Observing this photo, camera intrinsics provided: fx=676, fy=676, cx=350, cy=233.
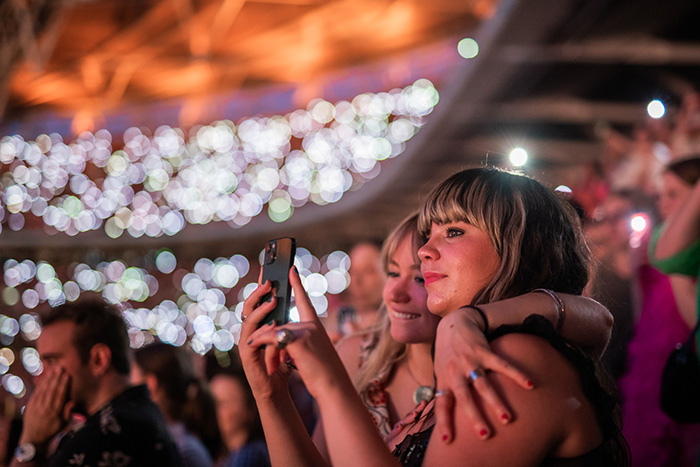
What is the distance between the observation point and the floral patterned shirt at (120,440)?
7.47ft

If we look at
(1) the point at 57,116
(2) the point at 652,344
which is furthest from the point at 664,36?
(1) the point at 57,116

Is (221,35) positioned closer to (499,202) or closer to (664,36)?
(664,36)

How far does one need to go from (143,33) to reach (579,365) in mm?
13767

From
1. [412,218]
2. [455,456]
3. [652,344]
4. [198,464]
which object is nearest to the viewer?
[455,456]

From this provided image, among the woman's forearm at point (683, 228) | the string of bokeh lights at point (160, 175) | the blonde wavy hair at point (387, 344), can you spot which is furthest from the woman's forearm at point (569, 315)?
the string of bokeh lights at point (160, 175)

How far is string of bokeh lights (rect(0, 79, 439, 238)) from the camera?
1322 centimetres

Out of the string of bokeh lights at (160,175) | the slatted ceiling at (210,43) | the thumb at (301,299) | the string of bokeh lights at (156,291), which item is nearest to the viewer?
the thumb at (301,299)

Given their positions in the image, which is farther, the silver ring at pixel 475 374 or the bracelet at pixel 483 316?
the bracelet at pixel 483 316

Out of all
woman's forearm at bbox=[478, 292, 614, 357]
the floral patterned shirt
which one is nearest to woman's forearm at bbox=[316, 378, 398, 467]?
woman's forearm at bbox=[478, 292, 614, 357]

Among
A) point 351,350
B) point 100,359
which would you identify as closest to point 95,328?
point 100,359

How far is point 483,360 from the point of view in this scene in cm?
125

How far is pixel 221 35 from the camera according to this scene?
551 inches

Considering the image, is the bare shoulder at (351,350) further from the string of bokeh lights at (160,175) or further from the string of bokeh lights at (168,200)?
the string of bokeh lights at (160,175)

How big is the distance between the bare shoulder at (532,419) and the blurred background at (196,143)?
656 centimetres
